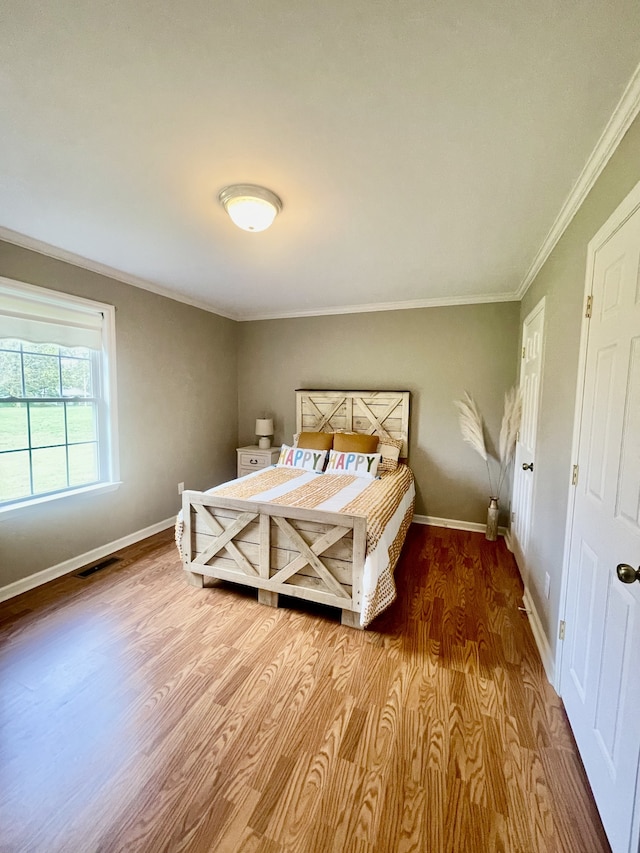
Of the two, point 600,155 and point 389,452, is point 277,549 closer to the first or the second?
point 389,452

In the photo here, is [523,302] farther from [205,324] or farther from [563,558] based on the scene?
[205,324]

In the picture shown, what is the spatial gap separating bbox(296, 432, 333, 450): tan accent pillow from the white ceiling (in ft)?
6.57

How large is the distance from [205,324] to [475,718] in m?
4.00

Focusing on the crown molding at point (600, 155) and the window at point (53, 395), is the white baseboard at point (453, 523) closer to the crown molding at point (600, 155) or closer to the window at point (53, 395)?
the crown molding at point (600, 155)

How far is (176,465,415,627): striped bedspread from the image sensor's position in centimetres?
200

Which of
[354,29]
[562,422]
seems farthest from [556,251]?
[354,29]

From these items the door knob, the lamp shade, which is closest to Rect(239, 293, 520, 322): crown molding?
the lamp shade

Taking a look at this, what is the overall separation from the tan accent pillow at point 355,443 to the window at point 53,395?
6.93 feet

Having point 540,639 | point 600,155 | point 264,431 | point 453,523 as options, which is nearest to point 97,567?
point 264,431

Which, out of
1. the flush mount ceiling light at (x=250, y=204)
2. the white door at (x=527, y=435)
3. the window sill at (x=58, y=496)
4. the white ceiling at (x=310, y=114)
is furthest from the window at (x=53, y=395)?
the white door at (x=527, y=435)

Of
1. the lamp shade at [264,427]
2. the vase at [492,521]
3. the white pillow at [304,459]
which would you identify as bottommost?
the vase at [492,521]

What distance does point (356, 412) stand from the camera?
3943mm

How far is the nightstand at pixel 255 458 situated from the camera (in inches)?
163

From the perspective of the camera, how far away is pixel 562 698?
1.56 meters
